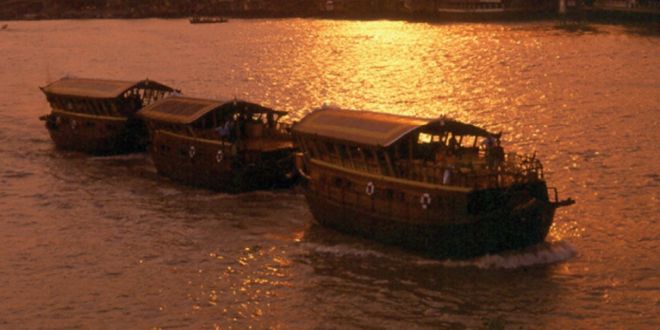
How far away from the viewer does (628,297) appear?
24906 mm

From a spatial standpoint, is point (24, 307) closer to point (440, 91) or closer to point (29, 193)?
point (29, 193)

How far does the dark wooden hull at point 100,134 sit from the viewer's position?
4522 centimetres

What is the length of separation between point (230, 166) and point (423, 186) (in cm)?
1062

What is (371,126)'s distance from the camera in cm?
2872

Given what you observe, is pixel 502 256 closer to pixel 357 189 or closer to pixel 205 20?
pixel 357 189

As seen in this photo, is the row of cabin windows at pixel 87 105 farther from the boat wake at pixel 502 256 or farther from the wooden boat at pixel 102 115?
the boat wake at pixel 502 256

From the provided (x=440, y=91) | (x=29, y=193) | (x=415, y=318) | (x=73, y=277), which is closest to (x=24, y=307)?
(x=73, y=277)

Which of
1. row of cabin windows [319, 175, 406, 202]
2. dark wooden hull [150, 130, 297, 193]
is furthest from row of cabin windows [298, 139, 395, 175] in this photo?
dark wooden hull [150, 130, 297, 193]

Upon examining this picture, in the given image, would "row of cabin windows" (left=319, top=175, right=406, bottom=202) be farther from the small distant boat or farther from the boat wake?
the small distant boat

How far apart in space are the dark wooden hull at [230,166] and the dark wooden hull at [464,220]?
756 centimetres

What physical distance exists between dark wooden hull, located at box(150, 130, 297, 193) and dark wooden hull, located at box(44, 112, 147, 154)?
7.58 meters

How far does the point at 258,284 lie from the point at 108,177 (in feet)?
53.2

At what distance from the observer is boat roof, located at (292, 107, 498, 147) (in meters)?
27.7

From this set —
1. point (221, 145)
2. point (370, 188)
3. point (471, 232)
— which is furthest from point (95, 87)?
point (471, 232)
